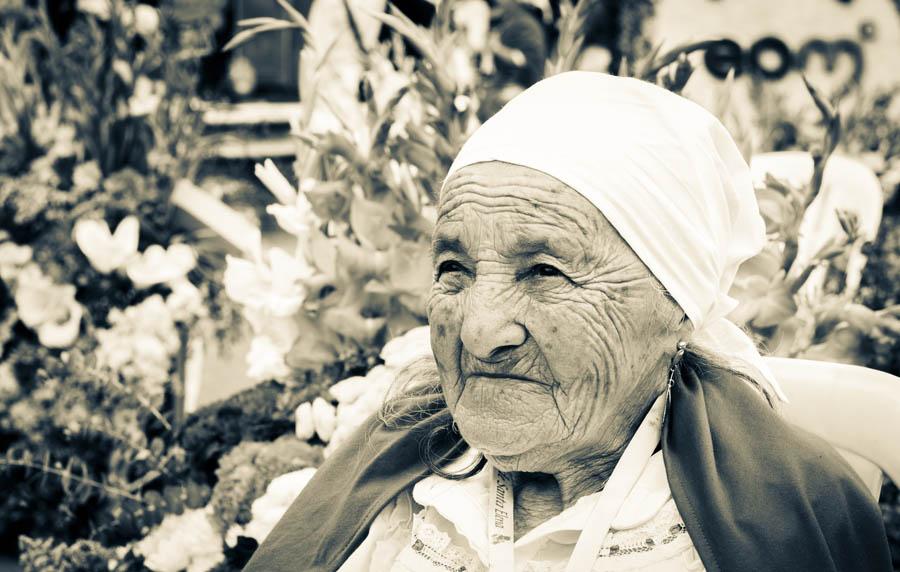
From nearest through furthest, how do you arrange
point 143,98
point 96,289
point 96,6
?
point 96,289 < point 143,98 < point 96,6

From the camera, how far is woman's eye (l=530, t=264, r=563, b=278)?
5.33 ft

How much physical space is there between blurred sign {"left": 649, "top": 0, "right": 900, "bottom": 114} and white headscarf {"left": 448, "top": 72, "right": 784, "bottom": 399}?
521 cm

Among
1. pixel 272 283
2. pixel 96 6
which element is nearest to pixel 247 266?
Answer: pixel 272 283

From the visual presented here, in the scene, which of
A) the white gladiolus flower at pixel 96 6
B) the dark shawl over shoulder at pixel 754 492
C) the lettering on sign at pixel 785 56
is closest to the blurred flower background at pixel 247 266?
the white gladiolus flower at pixel 96 6

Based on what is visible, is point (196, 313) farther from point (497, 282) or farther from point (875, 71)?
point (875, 71)

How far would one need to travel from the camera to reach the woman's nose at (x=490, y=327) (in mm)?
1583

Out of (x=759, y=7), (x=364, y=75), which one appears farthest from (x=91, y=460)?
(x=759, y=7)

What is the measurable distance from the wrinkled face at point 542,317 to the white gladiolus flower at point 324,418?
0.77 meters

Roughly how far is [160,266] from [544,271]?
176cm

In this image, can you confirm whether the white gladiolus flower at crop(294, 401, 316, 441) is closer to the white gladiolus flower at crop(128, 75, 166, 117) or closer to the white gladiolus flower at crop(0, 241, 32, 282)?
the white gladiolus flower at crop(0, 241, 32, 282)

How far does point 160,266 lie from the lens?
309cm

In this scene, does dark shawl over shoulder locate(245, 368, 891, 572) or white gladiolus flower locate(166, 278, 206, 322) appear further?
white gladiolus flower locate(166, 278, 206, 322)

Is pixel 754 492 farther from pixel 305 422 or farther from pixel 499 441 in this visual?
pixel 305 422

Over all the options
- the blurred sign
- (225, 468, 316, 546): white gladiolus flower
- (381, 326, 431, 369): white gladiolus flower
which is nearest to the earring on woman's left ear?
(381, 326, 431, 369): white gladiolus flower
